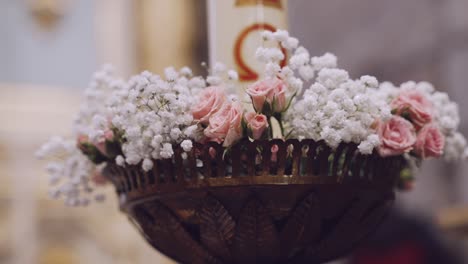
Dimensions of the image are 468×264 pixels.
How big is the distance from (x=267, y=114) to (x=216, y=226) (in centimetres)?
21

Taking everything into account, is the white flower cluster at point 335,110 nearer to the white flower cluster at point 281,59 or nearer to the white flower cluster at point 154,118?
the white flower cluster at point 281,59

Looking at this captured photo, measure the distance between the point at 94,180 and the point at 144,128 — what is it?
32 centimetres

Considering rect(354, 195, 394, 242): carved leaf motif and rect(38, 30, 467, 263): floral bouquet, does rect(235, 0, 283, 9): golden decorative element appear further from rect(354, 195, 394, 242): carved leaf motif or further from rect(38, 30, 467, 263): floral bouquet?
rect(354, 195, 394, 242): carved leaf motif

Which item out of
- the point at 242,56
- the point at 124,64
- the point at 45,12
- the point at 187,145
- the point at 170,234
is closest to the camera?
the point at 187,145

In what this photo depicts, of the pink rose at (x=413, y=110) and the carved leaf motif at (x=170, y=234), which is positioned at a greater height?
the pink rose at (x=413, y=110)

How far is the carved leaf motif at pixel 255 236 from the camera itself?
51.9 inches

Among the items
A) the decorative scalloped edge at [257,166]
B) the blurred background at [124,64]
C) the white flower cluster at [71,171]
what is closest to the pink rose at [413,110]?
the decorative scalloped edge at [257,166]

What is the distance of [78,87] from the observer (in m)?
4.49

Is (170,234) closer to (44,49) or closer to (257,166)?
(257,166)

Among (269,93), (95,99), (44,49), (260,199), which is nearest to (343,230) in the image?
(260,199)

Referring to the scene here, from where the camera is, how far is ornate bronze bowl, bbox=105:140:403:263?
1312 mm

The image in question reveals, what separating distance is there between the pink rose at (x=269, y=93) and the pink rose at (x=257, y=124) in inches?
1.2

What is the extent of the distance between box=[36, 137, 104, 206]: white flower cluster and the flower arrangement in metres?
0.14

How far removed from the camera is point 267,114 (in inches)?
52.8
